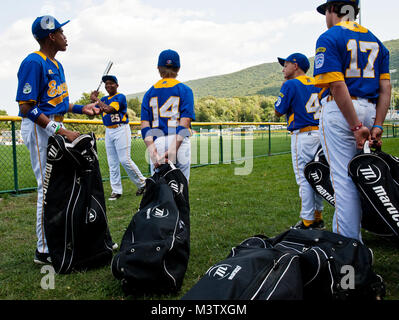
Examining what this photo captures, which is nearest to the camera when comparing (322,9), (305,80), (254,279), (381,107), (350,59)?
(254,279)

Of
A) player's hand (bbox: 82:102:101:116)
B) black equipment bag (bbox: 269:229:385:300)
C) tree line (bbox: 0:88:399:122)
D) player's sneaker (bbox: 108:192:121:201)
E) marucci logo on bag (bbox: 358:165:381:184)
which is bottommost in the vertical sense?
player's sneaker (bbox: 108:192:121:201)

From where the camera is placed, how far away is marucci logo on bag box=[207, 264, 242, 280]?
1.88m

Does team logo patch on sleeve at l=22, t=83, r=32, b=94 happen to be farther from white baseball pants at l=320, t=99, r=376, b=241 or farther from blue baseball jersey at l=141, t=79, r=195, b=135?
white baseball pants at l=320, t=99, r=376, b=241

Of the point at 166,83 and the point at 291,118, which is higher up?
the point at 166,83

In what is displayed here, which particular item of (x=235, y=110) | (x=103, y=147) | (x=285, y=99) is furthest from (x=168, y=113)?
(x=235, y=110)

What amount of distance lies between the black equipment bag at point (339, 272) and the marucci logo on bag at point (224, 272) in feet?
1.53

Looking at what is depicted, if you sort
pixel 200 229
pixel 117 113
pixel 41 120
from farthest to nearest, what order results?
pixel 117 113 → pixel 200 229 → pixel 41 120

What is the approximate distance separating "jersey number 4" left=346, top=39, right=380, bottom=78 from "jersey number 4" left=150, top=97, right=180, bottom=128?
1726 millimetres

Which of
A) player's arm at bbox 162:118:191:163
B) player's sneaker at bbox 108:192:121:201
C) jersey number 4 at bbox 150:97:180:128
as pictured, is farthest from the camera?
player's sneaker at bbox 108:192:121:201

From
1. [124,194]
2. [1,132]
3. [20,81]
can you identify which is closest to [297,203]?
[124,194]

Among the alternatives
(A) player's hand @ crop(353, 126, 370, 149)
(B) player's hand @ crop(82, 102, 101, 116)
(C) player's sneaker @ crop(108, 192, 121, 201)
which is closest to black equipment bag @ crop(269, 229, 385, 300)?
(A) player's hand @ crop(353, 126, 370, 149)

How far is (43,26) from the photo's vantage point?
3.16m

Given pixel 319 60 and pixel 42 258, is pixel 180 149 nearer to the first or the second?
pixel 319 60

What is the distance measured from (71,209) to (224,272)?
67.3 inches
